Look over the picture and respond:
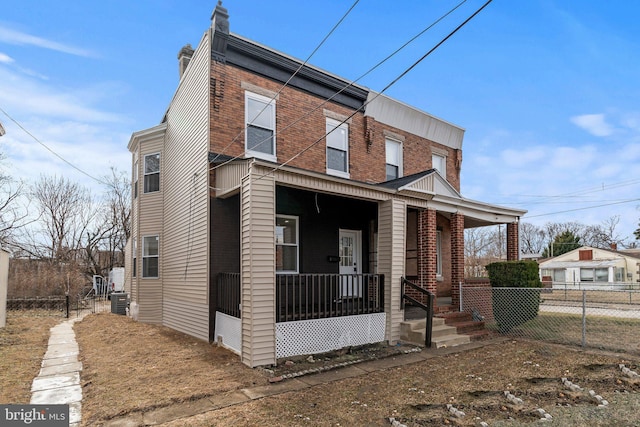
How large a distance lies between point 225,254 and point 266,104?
4150 millimetres

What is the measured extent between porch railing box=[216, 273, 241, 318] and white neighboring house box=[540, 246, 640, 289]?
101 feet

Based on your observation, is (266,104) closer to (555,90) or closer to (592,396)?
(592,396)

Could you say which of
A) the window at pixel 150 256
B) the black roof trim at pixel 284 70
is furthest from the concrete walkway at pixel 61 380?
the black roof trim at pixel 284 70

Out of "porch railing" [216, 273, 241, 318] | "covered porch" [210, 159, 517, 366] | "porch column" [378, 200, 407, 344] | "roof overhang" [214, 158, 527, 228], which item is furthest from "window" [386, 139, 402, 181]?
"porch railing" [216, 273, 241, 318]

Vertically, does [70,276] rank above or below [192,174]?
below

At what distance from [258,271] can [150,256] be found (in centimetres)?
726

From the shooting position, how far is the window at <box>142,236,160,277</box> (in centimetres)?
1243

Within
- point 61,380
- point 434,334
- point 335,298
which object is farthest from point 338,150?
point 61,380

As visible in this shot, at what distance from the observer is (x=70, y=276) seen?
18391mm

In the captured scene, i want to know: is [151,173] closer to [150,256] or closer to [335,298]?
[150,256]

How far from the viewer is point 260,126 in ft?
32.7

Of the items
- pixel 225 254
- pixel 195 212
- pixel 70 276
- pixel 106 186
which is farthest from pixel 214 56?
pixel 106 186

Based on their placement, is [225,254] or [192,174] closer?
[225,254]

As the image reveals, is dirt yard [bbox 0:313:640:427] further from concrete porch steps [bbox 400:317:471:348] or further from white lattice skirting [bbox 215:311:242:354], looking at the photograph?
concrete porch steps [bbox 400:317:471:348]
